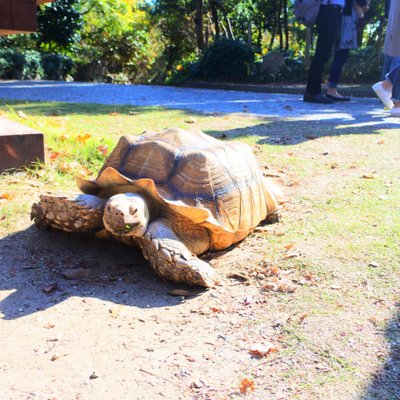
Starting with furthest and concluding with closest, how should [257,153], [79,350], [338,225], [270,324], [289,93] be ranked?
[289,93]
[257,153]
[338,225]
[270,324]
[79,350]

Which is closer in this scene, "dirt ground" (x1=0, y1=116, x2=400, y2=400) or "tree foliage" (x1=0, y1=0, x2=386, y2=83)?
"dirt ground" (x1=0, y1=116, x2=400, y2=400)

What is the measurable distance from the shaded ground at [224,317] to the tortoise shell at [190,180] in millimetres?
208

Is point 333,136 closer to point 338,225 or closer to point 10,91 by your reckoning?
point 338,225

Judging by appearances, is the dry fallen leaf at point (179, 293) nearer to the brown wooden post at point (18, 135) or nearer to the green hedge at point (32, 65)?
the brown wooden post at point (18, 135)

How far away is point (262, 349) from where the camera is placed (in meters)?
1.86

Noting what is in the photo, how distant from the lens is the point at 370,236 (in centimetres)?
281

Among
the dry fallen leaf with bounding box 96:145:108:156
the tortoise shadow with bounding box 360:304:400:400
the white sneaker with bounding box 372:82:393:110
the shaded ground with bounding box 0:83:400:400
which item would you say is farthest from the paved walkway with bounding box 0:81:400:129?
the tortoise shadow with bounding box 360:304:400:400

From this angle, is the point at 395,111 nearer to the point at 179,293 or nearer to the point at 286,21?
the point at 179,293

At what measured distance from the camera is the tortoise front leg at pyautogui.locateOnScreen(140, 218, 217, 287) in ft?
7.64

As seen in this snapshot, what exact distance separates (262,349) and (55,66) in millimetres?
14302

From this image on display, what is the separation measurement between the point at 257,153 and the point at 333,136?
113 cm

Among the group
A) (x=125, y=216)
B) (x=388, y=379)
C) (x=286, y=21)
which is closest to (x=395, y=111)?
(x=125, y=216)

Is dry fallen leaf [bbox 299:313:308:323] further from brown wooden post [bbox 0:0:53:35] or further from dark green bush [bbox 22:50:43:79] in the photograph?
dark green bush [bbox 22:50:43:79]

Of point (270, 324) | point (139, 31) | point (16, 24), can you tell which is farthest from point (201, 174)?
point (139, 31)
